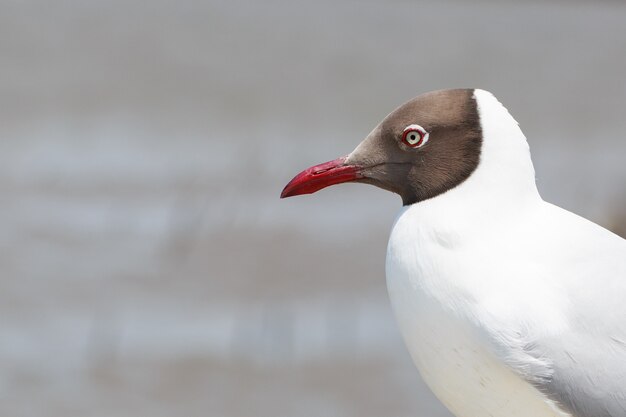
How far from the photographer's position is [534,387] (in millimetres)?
1732

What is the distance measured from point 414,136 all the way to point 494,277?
256 mm

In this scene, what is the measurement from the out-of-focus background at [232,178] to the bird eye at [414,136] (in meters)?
1.90

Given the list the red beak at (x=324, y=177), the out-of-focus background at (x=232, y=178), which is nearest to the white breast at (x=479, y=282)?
the red beak at (x=324, y=177)

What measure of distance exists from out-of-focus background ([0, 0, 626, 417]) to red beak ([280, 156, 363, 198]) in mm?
1789

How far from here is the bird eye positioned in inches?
72.3

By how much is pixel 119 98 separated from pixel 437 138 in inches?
121

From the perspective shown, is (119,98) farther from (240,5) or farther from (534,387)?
(534,387)

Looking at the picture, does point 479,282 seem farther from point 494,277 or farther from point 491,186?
point 491,186

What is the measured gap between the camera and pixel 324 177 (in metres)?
1.93

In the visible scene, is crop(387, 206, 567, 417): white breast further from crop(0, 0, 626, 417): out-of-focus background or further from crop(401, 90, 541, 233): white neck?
crop(0, 0, 626, 417): out-of-focus background

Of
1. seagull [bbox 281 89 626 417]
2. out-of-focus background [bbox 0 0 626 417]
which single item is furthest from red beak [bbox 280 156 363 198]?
out-of-focus background [bbox 0 0 626 417]

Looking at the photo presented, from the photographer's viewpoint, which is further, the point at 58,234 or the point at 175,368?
the point at 58,234

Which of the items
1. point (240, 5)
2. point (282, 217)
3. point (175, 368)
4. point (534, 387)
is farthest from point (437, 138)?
point (240, 5)

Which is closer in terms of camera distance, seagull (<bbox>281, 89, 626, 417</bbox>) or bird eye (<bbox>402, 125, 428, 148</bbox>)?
seagull (<bbox>281, 89, 626, 417</bbox>)
